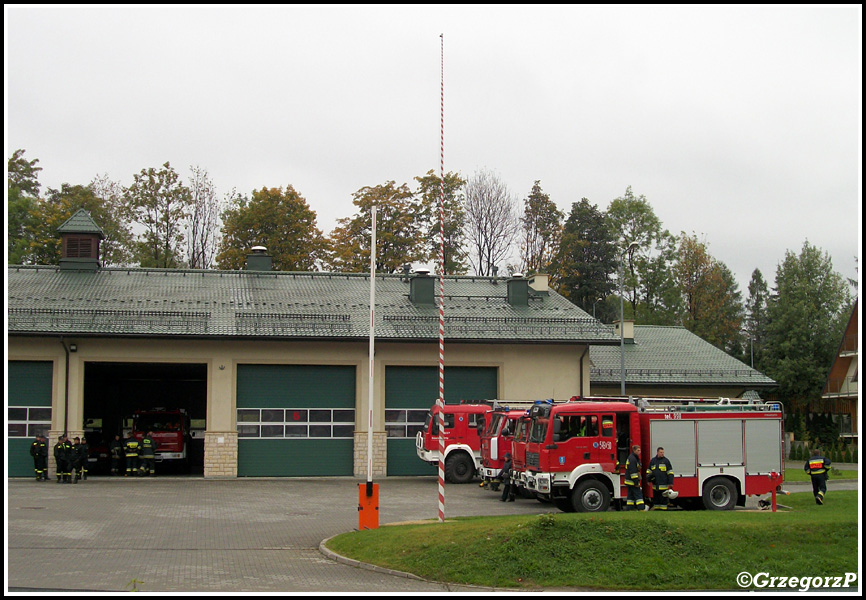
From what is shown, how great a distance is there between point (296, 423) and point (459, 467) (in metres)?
6.83

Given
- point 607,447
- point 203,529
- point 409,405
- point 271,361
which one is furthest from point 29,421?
point 607,447

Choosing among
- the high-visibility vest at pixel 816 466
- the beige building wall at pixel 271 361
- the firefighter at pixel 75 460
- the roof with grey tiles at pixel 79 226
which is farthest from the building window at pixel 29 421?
the high-visibility vest at pixel 816 466

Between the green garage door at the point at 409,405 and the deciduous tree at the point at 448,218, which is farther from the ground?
the deciduous tree at the point at 448,218

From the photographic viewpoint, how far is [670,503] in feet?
70.3

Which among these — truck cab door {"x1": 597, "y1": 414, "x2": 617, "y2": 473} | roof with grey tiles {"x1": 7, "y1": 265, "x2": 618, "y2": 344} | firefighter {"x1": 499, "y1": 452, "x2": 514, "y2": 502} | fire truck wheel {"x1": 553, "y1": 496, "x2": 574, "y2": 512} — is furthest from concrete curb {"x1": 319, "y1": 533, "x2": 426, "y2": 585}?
roof with grey tiles {"x1": 7, "y1": 265, "x2": 618, "y2": 344}

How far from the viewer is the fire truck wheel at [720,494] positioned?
2167 centimetres

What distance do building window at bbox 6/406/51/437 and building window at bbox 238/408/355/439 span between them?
6.66 metres

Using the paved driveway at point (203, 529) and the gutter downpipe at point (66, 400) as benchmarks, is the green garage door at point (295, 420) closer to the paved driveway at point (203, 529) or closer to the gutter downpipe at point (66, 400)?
the paved driveway at point (203, 529)

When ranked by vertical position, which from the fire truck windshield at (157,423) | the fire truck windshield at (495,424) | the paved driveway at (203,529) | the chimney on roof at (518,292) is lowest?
the paved driveway at (203,529)

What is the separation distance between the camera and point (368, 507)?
18.3 meters

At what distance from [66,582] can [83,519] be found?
7.87m

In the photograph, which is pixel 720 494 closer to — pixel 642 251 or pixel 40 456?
pixel 40 456

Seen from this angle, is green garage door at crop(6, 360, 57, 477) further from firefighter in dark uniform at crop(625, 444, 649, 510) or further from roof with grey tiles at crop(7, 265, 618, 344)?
firefighter in dark uniform at crop(625, 444, 649, 510)

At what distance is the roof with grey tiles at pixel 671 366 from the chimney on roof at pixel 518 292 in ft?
18.2
